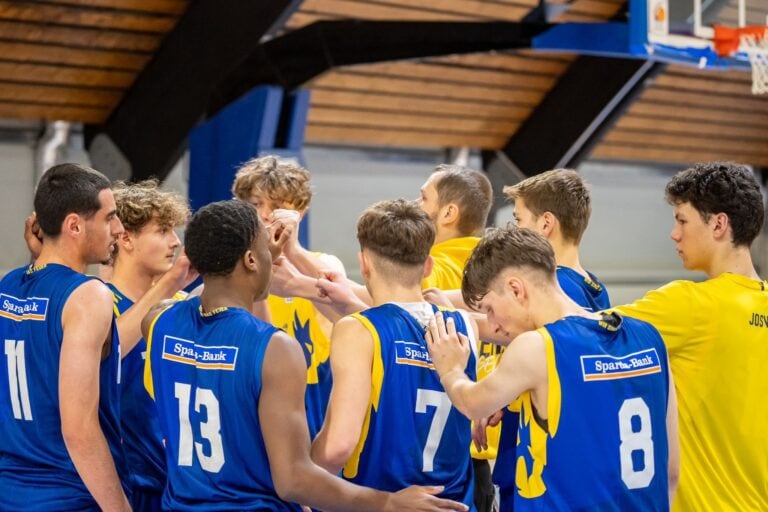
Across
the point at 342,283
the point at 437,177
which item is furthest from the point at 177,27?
the point at 342,283

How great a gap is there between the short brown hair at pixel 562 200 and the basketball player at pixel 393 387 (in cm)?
90

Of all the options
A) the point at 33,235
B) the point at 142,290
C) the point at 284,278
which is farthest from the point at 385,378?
the point at 33,235

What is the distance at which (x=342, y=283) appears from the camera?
397 centimetres

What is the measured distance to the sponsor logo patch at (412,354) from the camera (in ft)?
→ 10.7

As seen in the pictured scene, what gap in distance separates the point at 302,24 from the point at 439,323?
7.90 metres

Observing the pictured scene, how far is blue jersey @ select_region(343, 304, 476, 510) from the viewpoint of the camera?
327 centimetres

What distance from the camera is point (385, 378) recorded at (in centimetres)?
326

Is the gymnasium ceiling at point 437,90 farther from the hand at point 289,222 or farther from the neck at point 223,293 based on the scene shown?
the neck at point 223,293

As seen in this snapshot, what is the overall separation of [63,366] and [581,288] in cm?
197

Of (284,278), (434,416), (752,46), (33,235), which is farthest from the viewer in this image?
(752,46)

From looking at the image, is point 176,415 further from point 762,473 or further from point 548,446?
point 762,473

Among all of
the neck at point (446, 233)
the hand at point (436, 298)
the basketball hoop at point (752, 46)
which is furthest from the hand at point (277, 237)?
the basketball hoop at point (752, 46)

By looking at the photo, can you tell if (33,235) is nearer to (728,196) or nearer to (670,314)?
(670,314)

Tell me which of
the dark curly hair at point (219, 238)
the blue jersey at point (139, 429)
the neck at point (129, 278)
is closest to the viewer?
the dark curly hair at point (219, 238)
